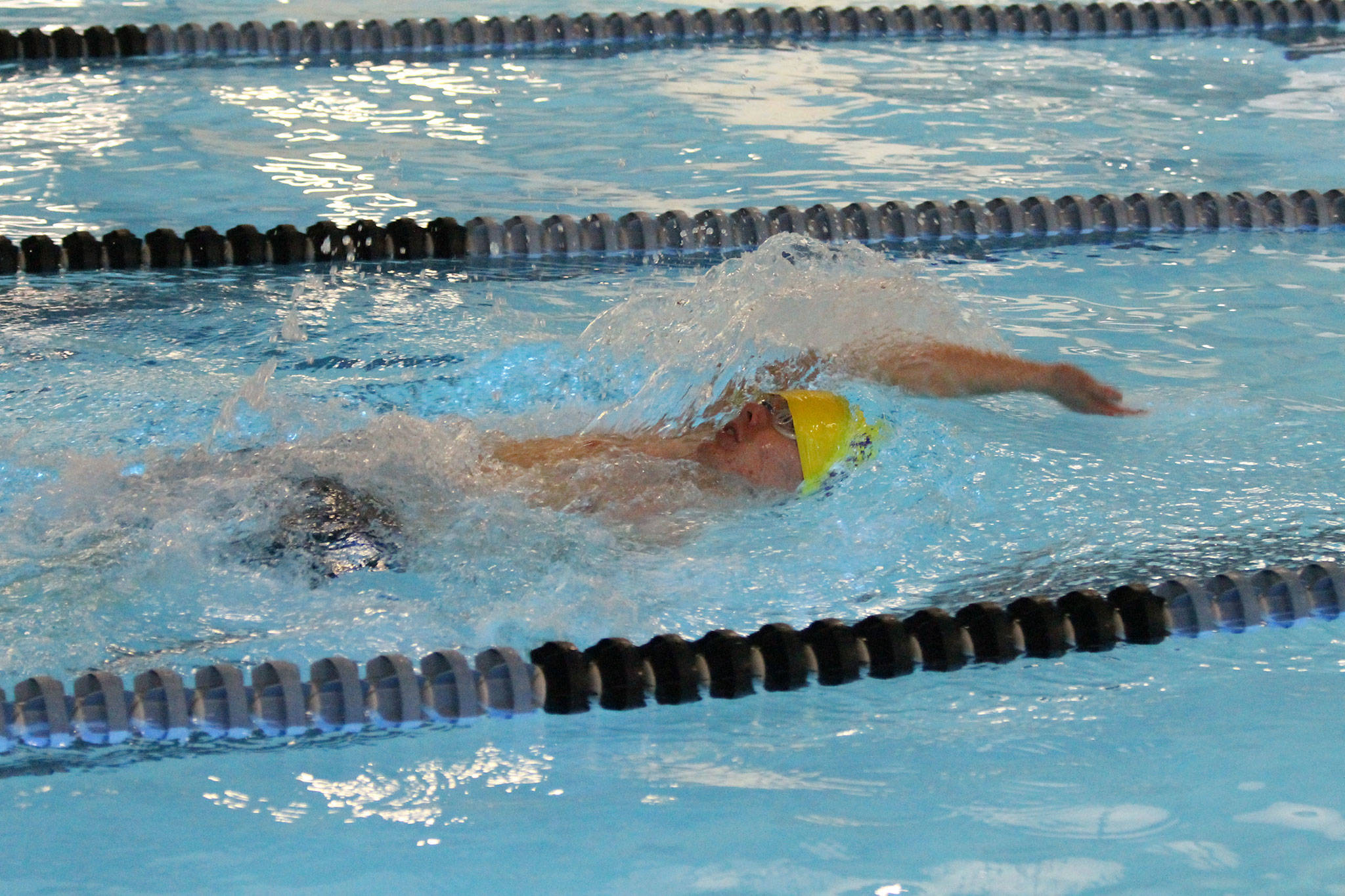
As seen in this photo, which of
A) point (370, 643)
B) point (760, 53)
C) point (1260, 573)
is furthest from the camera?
point (760, 53)

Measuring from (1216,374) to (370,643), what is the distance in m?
2.30

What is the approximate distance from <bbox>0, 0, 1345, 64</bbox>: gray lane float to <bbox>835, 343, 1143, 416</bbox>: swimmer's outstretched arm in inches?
152

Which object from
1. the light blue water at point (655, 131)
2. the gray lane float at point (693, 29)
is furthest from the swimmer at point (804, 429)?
the gray lane float at point (693, 29)

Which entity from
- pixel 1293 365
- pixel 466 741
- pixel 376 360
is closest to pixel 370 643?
pixel 466 741

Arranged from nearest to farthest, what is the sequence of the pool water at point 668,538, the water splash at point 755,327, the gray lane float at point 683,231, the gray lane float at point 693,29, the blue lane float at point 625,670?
1. the pool water at point 668,538
2. the blue lane float at point 625,670
3. the water splash at point 755,327
4. the gray lane float at point 683,231
5. the gray lane float at point 693,29

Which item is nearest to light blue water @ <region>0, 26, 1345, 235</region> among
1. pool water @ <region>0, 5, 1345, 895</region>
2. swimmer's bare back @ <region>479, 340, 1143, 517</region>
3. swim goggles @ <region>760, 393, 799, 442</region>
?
pool water @ <region>0, 5, 1345, 895</region>

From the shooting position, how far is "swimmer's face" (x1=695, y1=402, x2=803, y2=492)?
2900 millimetres

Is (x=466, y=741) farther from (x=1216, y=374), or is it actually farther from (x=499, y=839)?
(x=1216, y=374)

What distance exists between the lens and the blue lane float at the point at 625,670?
2.09 metres

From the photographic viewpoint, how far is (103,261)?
13.3 ft

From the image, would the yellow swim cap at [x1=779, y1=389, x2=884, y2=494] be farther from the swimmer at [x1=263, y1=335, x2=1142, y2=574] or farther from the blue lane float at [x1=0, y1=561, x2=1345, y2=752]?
the blue lane float at [x1=0, y1=561, x2=1345, y2=752]

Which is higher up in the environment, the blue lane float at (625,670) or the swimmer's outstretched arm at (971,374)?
the swimmer's outstretched arm at (971,374)

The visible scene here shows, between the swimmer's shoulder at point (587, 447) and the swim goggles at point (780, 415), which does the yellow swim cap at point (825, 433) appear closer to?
the swim goggles at point (780, 415)

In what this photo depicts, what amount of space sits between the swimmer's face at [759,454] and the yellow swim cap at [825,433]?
24 millimetres
